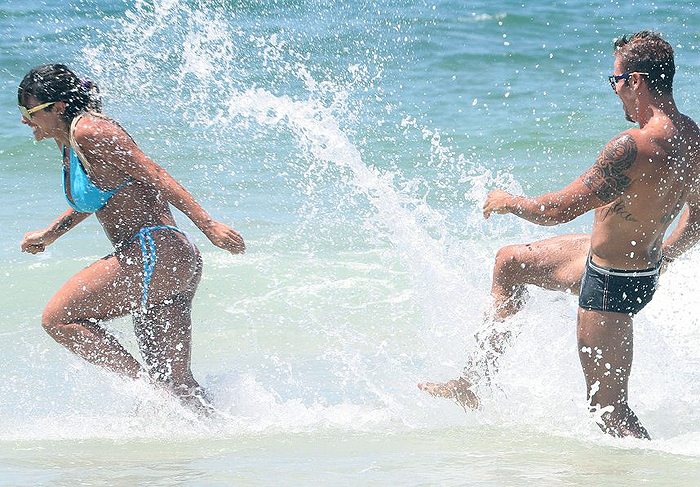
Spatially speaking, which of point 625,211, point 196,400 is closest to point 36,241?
point 196,400

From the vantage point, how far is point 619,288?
441 cm

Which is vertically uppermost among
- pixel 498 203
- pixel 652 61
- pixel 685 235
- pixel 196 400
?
pixel 652 61

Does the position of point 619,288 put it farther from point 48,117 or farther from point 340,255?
point 340,255

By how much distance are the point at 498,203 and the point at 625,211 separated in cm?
53

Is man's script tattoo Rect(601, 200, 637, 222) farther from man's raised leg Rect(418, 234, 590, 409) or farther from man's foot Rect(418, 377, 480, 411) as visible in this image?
man's foot Rect(418, 377, 480, 411)

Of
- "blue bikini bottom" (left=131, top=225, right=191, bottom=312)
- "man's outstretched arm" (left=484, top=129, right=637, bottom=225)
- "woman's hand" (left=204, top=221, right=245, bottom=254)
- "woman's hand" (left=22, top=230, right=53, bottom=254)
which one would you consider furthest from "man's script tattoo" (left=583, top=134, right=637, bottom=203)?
"woman's hand" (left=22, top=230, right=53, bottom=254)

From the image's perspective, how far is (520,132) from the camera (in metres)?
13.6

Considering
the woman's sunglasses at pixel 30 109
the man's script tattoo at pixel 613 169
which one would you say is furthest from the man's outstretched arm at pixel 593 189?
the woman's sunglasses at pixel 30 109

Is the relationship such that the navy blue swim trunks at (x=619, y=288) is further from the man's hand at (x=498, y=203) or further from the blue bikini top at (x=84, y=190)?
the blue bikini top at (x=84, y=190)

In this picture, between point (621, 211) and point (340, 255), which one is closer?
point (621, 211)

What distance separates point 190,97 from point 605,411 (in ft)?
35.6

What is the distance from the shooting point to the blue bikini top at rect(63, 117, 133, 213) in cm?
469

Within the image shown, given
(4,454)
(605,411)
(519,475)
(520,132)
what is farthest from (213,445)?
(520,132)

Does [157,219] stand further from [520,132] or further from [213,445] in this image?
[520,132]
